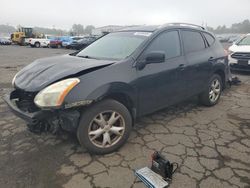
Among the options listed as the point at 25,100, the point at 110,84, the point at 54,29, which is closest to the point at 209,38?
the point at 110,84

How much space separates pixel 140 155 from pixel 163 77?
128 centimetres

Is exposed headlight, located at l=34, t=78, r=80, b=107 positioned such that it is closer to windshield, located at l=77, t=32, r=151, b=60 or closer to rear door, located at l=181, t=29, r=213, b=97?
windshield, located at l=77, t=32, r=151, b=60

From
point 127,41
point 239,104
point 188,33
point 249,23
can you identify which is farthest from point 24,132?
point 249,23

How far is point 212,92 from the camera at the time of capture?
5.19 m

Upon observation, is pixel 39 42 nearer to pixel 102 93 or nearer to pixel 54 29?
pixel 102 93

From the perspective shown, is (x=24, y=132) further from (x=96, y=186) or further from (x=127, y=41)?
(x=127, y=41)

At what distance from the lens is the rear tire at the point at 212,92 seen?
498 centimetres

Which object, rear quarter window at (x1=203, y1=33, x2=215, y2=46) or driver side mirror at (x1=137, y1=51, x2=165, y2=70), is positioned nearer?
driver side mirror at (x1=137, y1=51, x2=165, y2=70)

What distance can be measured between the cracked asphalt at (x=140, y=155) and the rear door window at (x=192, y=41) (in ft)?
4.29

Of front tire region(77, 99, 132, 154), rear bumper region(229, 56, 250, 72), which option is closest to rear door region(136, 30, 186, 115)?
front tire region(77, 99, 132, 154)

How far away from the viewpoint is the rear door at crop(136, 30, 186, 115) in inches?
137

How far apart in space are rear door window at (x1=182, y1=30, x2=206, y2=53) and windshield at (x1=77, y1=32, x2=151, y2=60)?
36.8 inches

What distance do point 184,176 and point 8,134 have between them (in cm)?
276

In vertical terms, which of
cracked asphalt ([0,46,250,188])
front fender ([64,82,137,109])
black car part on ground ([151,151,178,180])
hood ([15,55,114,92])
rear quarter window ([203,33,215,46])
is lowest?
cracked asphalt ([0,46,250,188])
